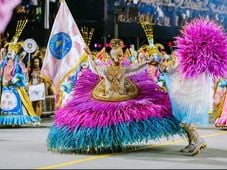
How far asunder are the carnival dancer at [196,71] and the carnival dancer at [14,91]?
5.86m

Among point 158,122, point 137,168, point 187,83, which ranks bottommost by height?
point 137,168

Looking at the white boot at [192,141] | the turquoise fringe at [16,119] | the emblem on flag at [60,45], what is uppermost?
the emblem on flag at [60,45]

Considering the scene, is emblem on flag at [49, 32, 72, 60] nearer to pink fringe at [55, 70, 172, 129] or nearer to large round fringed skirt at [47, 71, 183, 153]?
pink fringe at [55, 70, 172, 129]

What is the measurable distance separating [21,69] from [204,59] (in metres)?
6.55

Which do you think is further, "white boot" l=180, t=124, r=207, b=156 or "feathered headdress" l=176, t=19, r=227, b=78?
"white boot" l=180, t=124, r=207, b=156

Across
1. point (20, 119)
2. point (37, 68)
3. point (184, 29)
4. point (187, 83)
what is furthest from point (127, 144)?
point (37, 68)

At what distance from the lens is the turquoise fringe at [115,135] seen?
880 centimetres

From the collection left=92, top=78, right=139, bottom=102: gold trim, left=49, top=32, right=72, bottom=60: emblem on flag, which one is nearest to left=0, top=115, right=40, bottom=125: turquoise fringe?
left=49, top=32, right=72, bottom=60: emblem on flag

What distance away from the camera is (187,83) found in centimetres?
888

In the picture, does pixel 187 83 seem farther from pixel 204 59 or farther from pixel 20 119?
pixel 20 119

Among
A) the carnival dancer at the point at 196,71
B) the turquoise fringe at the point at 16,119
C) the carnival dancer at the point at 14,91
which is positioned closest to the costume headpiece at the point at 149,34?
the carnival dancer at the point at 14,91

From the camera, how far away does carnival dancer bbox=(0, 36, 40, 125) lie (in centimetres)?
1409

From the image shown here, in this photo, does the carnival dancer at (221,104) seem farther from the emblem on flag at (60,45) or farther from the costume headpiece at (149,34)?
the emblem on flag at (60,45)

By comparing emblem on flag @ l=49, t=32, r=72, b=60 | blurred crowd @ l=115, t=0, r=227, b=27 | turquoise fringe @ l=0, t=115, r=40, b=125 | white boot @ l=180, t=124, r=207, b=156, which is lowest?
white boot @ l=180, t=124, r=207, b=156
